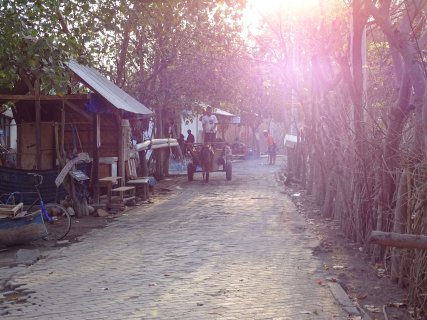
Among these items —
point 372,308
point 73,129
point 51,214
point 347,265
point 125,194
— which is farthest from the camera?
point 125,194

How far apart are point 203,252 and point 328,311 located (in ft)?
11.4

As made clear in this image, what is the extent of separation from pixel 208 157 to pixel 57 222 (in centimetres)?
1036

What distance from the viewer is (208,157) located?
72.2ft

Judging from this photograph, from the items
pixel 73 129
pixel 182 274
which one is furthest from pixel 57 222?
pixel 182 274

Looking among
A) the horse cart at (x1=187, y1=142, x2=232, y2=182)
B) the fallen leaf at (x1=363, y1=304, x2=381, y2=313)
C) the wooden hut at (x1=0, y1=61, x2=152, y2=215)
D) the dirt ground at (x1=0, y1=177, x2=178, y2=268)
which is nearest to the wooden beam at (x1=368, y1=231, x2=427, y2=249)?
the fallen leaf at (x1=363, y1=304, x2=381, y2=313)

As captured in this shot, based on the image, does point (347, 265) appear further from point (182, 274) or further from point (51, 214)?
point (51, 214)

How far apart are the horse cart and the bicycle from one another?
10.0 meters

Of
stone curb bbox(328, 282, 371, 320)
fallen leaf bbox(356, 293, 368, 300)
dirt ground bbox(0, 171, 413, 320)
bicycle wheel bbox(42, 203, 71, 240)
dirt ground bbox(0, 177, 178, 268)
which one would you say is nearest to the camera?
stone curb bbox(328, 282, 371, 320)

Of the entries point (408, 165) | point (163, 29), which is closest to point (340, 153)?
point (408, 165)

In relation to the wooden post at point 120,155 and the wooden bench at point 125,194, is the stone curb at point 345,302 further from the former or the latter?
the wooden post at point 120,155

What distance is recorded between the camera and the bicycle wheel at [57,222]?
11211 mm

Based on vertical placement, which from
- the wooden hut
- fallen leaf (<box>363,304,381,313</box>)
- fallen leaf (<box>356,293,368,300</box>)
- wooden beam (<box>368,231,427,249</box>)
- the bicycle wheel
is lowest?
fallen leaf (<box>363,304,381,313</box>)

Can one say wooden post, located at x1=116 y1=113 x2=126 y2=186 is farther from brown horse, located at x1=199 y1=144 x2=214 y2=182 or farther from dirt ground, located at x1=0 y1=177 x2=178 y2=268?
brown horse, located at x1=199 y1=144 x2=214 y2=182

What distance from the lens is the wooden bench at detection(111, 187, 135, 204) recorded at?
1538 cm
